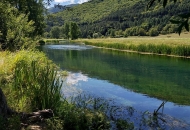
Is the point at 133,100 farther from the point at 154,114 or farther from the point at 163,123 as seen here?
the point at 163,123

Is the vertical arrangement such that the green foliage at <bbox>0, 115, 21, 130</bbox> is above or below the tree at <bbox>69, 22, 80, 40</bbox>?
below

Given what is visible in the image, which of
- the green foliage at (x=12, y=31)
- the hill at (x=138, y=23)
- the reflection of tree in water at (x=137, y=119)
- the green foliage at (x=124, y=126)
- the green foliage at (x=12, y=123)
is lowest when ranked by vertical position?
the reflection of tree in water at (x=137, y=119)

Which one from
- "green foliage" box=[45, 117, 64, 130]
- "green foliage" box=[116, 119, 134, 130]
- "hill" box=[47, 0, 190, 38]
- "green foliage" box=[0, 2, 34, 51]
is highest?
"hill" box=[47, 0, 190, 38]

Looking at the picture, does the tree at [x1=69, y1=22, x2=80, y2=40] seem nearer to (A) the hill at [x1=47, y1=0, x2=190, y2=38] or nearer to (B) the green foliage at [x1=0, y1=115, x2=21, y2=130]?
(A) the hill at [x1=47, y1=0, x2=190, y2=38]

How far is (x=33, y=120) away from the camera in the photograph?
253 inches

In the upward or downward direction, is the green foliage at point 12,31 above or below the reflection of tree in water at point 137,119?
above

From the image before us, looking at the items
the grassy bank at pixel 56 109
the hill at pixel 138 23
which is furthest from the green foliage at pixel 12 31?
the hill at pixel 138 23

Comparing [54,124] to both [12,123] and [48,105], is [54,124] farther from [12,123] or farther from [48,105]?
[12,123]

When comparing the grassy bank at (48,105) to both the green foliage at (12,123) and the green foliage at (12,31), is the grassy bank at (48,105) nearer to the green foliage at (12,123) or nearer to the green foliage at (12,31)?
the green foliage at (12,123)

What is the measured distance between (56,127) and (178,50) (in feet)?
104

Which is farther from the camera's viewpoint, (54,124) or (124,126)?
(124,126)

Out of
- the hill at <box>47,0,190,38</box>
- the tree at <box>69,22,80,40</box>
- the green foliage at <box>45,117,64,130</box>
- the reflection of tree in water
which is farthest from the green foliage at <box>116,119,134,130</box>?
the tree at <box>69,22,80,40</box>

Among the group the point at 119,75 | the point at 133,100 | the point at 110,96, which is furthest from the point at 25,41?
the point at 133,100

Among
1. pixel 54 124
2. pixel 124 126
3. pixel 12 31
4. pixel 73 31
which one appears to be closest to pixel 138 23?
pixel 73 31
